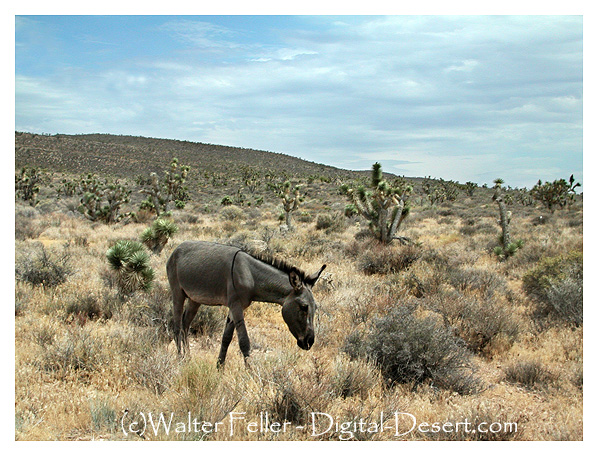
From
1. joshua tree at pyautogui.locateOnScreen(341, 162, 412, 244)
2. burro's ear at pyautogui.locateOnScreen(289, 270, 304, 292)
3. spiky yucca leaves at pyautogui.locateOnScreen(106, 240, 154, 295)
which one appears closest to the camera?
burro's ear at pyautogui.locateOnScreen(289, 270, 304, 292)

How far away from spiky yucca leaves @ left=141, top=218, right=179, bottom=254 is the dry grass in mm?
3821

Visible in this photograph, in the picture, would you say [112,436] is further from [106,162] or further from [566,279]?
[106,162]

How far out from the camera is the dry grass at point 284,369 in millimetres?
4492

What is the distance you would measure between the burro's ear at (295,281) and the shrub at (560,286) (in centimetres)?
550

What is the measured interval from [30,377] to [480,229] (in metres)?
22.9

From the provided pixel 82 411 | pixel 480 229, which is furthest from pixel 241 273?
pixel 480 229

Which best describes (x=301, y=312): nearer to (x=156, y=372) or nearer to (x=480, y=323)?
(x=156, y=372)

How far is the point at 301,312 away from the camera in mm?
4883

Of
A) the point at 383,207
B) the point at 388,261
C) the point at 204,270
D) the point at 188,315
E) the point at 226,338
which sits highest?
the point at 383,207

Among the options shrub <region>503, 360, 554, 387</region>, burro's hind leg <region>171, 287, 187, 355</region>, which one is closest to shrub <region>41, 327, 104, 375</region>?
burro's hind leg <region>171, 287, 187, 355</region>

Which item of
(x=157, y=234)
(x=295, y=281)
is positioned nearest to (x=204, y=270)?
(x=295, y=281)

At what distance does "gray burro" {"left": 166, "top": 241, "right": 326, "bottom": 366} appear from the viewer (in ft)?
16.1

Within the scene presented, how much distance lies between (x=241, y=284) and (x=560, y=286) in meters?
6.19

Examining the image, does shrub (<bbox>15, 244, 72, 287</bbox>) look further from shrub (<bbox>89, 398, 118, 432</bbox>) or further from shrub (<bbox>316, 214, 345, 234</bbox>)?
shrub (<bbox>316, 214, 345, 234</bbox>)
